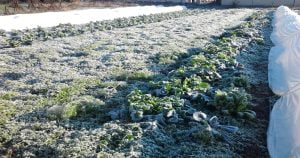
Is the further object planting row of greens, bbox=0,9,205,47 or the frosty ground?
planting row of greens, bbox=0,9,205,47

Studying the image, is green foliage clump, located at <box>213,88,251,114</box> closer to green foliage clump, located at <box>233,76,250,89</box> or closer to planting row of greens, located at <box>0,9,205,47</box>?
green foliage clump, located at <box>233,76,250,89</box>

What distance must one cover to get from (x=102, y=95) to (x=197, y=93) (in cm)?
223

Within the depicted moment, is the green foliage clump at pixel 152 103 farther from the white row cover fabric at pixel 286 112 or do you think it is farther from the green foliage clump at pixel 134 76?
the green foliage clump at pixel 134 76

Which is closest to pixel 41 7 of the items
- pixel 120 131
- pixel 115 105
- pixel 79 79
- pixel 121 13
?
pixel 121 13

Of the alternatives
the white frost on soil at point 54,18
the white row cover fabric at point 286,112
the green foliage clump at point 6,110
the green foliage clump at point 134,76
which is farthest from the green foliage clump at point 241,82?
the white frost on soil at point 54,18

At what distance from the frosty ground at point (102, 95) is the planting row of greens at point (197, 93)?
0.25 m

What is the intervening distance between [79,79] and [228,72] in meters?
4.14

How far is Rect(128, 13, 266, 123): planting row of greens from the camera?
8.38 meters

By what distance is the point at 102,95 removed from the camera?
9922 mm

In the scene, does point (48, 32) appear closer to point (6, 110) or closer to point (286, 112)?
point (6, 110)

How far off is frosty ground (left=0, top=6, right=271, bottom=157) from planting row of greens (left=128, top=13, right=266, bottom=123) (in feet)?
0.84

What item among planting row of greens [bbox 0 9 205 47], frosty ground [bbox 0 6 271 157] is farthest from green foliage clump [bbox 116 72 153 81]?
planting row of greens [bbox 0 9 205 47]

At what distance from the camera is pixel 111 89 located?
1034 centimetres

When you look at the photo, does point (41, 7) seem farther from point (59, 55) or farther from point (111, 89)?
point (111, 89)
